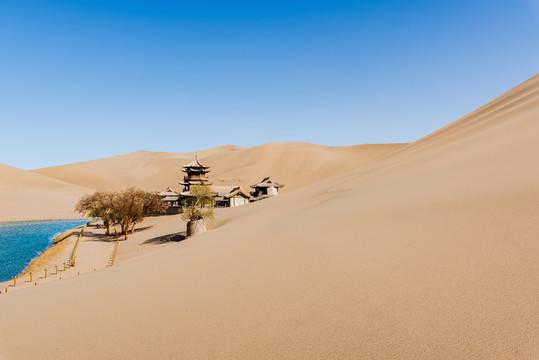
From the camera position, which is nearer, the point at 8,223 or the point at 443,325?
the point at 443,325

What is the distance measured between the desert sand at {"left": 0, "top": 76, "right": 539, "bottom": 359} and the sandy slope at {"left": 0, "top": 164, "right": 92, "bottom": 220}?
251 ft

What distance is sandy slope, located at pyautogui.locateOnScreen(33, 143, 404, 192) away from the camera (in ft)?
344

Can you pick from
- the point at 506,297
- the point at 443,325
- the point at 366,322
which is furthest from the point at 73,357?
the point at 506,297

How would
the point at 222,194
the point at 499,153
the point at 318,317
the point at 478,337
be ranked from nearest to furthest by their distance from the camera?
the point at 478,337, the point at 318,317, the point at 499,153, the point at 222,194

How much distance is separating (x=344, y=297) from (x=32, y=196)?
11095 centimetres

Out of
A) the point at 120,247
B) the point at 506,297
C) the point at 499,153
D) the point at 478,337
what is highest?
the point at 499,153

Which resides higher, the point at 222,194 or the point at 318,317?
the point at 222,194

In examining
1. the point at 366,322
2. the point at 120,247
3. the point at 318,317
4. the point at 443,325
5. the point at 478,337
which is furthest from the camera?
the point at 120,247

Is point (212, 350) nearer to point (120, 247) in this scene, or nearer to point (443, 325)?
point (443, 325)

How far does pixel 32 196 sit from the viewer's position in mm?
86812

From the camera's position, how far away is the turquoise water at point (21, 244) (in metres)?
25.3

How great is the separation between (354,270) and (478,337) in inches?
84.5

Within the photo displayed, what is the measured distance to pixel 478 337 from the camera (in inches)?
110

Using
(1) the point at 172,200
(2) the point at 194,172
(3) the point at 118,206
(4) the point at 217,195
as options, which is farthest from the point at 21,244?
(2) the point at 194,172
